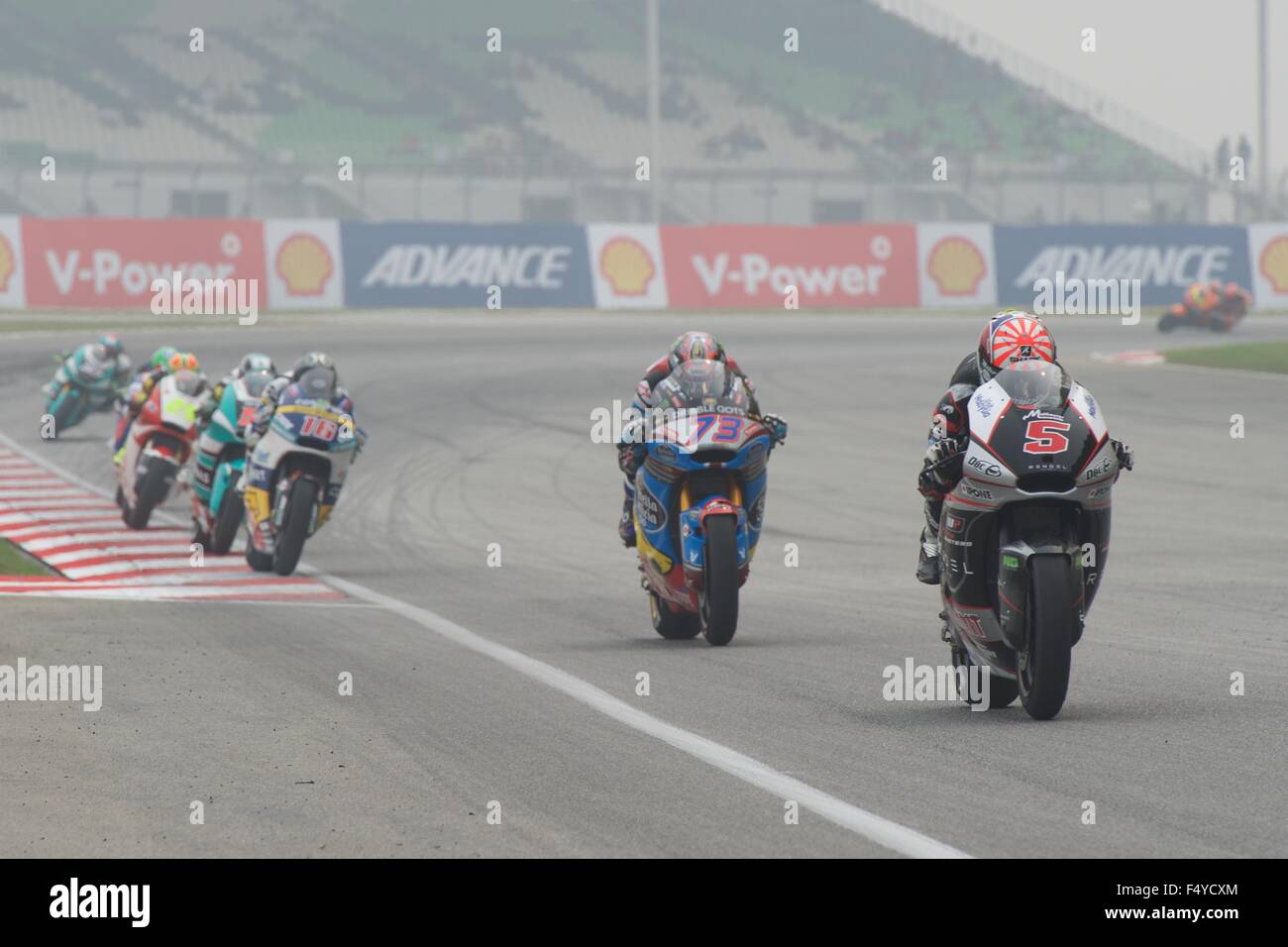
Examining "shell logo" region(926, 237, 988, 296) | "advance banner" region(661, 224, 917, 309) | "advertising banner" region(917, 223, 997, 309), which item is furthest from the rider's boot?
"shell logo" region(926, 237, 988, 296)

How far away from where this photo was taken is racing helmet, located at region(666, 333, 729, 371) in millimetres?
10305

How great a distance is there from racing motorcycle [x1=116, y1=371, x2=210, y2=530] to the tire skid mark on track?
1.07ft

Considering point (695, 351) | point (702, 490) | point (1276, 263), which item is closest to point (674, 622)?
point (702, 490)

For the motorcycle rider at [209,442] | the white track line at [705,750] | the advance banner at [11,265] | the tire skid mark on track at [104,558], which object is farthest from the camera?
the advance banner at [11,265]

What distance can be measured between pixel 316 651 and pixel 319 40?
5585 centimetres

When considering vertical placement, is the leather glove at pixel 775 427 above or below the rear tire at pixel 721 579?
above

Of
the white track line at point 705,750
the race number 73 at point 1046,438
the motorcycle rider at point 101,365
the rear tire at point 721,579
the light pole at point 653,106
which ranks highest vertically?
the light pole at point 653,106

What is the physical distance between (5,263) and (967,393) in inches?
1097

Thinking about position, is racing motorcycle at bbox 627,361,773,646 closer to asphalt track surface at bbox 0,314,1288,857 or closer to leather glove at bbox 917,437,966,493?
asphalt track surface at bbox 0,314,1288,857

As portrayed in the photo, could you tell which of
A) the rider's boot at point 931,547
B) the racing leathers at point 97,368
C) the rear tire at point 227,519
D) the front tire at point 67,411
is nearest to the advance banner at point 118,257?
the front tire at point 67,411

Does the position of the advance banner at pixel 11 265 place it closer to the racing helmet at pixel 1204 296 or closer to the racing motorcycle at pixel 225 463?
the racing motorcycle at pixel 225 463

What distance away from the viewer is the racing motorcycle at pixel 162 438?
1581 centimetres

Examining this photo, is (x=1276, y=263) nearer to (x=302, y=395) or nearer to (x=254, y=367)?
(x=254, y=367)

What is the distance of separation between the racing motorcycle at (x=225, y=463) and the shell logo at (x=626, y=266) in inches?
912
